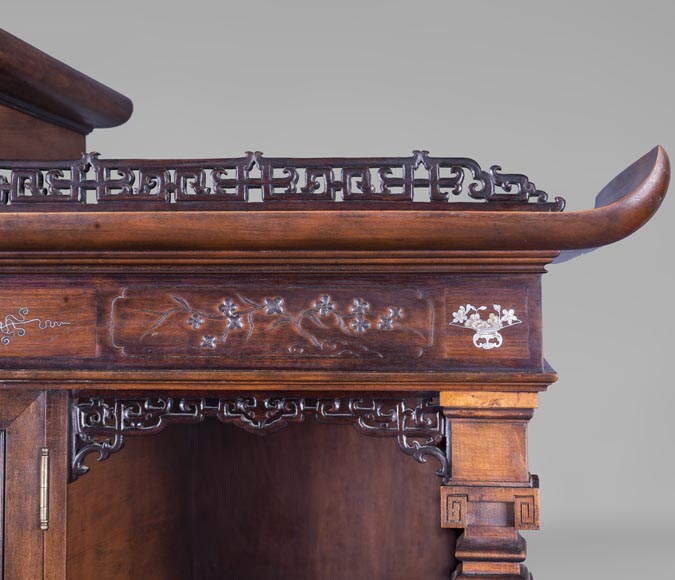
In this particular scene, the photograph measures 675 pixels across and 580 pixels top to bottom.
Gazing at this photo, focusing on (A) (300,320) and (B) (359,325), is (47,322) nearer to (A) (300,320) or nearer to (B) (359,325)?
(A) (300,320)

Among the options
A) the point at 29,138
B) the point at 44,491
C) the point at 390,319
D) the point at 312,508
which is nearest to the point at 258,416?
the point at 390,319

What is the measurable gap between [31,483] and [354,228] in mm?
755

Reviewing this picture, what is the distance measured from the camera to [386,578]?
2.55 m

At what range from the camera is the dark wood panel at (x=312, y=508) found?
2.54m

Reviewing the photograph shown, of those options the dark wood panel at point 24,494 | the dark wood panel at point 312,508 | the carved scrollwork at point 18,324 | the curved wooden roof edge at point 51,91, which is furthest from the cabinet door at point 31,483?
the dark wood panel at point 312,508

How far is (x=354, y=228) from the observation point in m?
1.56

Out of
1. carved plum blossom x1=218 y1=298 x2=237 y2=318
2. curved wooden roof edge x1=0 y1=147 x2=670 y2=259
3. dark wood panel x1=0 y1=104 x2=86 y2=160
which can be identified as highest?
dark wood panel x1=0 y1=104 x2=86 y2=160

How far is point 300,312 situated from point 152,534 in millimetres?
951

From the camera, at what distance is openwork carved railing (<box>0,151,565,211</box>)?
1.68 metres

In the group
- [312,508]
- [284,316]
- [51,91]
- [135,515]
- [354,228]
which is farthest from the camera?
[312,508]

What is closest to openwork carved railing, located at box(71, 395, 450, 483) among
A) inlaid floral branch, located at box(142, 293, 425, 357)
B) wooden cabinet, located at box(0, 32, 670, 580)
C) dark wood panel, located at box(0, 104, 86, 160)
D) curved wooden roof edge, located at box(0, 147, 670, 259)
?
wooden cabinet, located at box(0, 32, 670, 580)

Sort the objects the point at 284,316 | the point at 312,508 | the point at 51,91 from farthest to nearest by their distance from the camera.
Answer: the point at 312,508, the point at 51,91, the point at 284,316

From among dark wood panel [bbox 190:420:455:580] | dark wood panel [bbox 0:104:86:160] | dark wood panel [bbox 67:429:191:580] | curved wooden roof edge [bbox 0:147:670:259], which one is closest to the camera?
curved wooden roof edge [bbox 0:147:670:259]

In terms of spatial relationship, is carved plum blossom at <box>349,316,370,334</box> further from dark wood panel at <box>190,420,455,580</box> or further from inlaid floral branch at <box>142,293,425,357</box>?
dark wood panel at <box>190,420,455,580</box>
